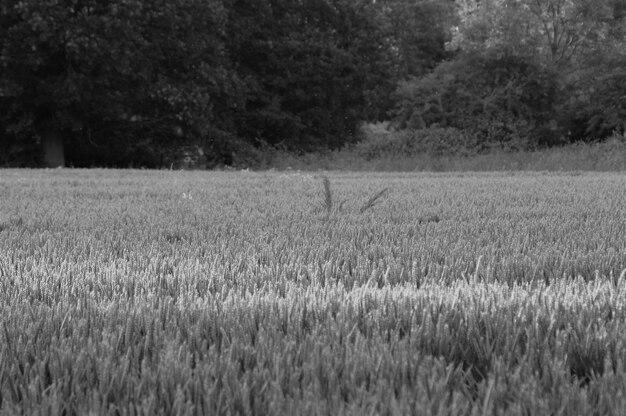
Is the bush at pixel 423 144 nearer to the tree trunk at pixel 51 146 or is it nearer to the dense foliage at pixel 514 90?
the dense foliage at pixel 514 90

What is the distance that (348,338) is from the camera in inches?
59.9

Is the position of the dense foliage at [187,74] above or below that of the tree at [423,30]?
below

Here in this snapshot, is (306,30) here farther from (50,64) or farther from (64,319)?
(64,319)

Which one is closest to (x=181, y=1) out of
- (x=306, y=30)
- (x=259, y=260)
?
(x=306, y=30)

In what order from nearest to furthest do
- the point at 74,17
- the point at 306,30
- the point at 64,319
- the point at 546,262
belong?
1. the point at 64,319
2. the point at 546,262
3. the point at 74,17
4. the point at 306,30

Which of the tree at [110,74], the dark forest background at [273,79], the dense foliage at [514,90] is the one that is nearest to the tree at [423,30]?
the dark forest background at [273,79]

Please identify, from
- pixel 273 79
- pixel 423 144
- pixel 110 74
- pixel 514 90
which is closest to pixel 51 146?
pixel 110 74

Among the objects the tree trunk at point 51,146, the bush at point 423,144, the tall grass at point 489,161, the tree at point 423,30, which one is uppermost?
the tree at point 423,30

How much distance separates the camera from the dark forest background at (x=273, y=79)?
17203 mm

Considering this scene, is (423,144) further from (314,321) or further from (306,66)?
(314,321)

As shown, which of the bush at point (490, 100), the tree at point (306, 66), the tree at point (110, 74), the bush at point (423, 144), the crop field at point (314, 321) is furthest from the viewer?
the tree at point (306, 66)

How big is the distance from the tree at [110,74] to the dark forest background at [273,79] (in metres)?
0.04

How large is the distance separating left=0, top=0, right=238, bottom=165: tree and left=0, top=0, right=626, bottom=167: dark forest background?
1.6 inches

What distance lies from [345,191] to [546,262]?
404cm
